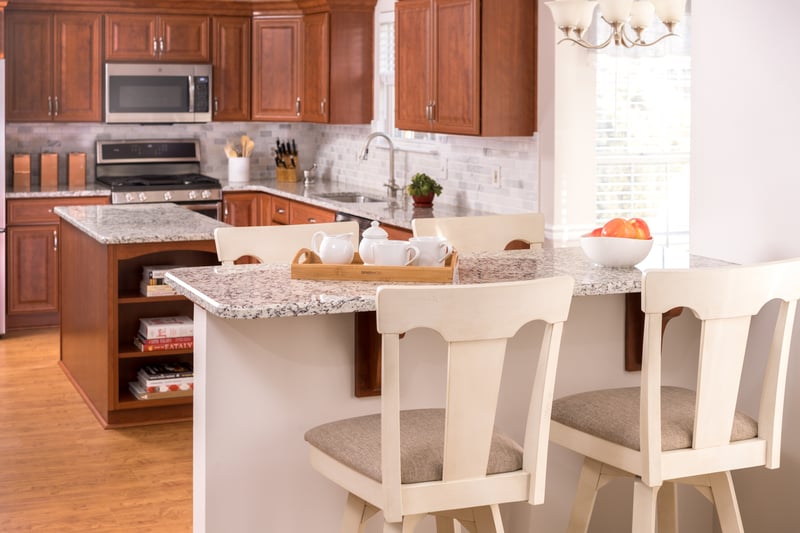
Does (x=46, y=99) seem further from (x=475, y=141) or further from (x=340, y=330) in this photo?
(x=340, y=330)

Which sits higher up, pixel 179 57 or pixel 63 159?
pixel 179 57

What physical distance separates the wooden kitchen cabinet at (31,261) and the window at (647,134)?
3.57 metres

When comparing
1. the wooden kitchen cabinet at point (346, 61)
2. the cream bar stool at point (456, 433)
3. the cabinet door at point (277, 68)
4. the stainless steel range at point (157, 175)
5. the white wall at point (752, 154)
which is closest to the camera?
the cream bar stool at point (456, 433)

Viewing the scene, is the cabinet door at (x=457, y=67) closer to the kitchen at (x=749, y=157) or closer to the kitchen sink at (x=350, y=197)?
the kitchen sink at (x=350, y=197)

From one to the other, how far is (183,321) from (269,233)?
177 centimetres

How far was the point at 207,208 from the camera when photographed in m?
7.44

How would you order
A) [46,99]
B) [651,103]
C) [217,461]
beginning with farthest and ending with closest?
[46,99] → [651,103] → [217,461]

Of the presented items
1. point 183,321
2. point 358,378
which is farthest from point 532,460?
point 183,321

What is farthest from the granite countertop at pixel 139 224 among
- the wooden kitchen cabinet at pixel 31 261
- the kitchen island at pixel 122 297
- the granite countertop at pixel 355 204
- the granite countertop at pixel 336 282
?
the granite countertop at pixel 336 282

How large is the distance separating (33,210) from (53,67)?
1069 millimetres

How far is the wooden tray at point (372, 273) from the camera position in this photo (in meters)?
2.73

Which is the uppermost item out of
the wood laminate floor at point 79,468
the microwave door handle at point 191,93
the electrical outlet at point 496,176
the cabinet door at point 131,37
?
the cabinet door at point 131,37

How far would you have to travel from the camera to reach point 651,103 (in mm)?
5840

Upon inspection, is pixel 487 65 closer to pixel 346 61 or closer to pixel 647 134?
pixel 647 134
